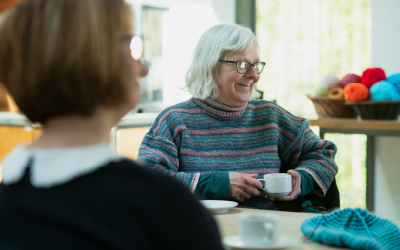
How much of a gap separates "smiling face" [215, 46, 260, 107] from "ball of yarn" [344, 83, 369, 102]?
82cm

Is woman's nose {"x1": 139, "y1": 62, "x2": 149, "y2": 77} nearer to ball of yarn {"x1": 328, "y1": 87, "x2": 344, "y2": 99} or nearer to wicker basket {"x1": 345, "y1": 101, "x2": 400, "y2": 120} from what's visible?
wicker basket {"x1": 345, "y1": 101, "x2": 400, "y2": 120}

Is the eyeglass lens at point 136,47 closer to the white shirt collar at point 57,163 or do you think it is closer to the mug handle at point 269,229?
the white shirt collar at point 57,163

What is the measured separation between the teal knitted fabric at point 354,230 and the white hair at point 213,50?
26.0 inches

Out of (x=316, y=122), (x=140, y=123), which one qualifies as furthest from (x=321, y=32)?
(x=140, y=123)

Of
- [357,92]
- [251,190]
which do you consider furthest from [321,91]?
[251,190]

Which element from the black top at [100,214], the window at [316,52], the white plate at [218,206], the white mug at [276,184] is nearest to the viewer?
the black top at [100,214]

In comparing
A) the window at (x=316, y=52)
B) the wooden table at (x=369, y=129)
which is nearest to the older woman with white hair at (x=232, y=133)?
the wooden table at (x=369, y=129)

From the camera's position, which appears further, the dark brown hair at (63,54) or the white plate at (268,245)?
the white plate at (268,245)

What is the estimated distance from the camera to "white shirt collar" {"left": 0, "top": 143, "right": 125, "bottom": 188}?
0.38m

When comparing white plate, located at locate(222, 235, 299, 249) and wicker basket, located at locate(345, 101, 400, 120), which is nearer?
white plate, located at locate(222, 235, 299, 249)

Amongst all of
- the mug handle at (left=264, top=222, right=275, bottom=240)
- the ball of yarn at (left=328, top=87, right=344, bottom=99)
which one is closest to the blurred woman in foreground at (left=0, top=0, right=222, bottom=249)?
the mug handle at (left=264, top=222, right=275, bottom=240)

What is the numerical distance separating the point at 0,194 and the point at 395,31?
220cm

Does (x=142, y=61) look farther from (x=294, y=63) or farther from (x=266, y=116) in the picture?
(x=294, y=63)

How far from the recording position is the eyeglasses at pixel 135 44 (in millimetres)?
408
